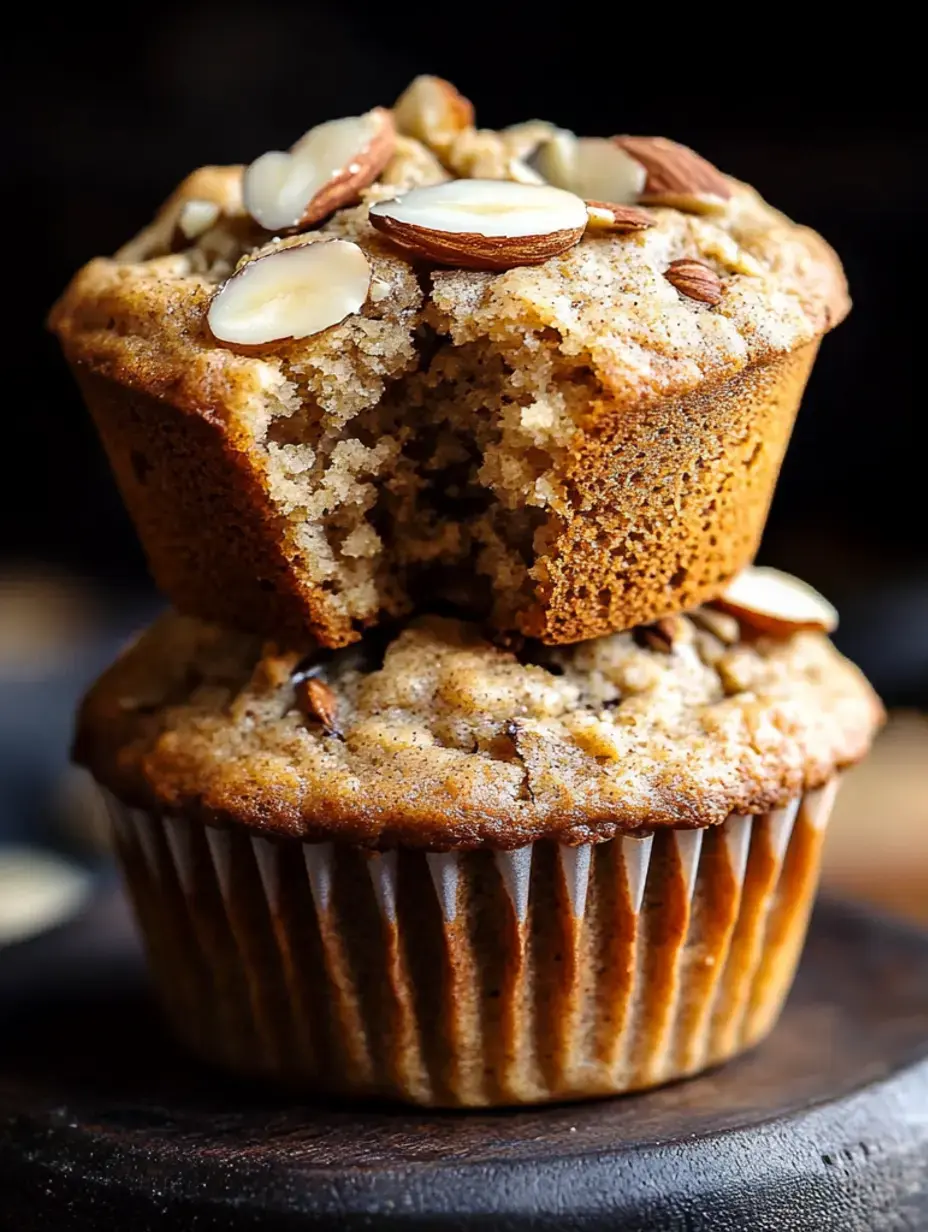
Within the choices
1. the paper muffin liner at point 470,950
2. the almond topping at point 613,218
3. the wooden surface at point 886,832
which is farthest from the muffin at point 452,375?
the wooden surface at point 886,832

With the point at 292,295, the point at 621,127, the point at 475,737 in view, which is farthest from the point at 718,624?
the point at 621,127

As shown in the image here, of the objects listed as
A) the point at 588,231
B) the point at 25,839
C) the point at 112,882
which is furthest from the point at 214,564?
the point at 25,839

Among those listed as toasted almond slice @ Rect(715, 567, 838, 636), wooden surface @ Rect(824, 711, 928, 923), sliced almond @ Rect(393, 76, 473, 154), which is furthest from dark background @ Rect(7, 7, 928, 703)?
sliced almond @ Rect(393, 76, 473, 154)

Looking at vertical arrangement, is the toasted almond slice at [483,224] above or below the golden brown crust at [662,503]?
above

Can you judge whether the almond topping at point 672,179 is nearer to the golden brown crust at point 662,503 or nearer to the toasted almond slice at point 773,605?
the golden brown crust at point 662,503

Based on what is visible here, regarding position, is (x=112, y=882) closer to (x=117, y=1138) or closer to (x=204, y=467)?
(x=117, y=1138)

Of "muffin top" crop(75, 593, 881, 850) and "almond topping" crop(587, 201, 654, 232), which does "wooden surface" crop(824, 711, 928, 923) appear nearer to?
"muffin top" crop(75, 593, 881, 850)
